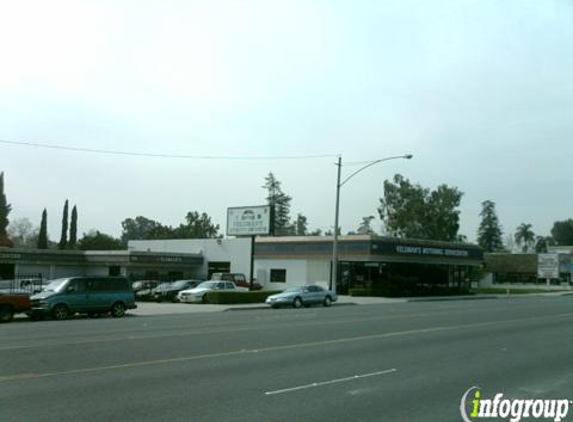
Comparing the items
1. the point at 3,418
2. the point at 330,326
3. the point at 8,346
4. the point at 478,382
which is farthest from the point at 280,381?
the point at 330,326

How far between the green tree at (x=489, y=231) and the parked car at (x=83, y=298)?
142m

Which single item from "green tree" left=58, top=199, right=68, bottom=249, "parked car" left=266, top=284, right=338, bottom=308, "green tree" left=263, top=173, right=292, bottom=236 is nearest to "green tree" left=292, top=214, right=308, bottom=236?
"green tree" left=263, top=173, right=292, bottom=236

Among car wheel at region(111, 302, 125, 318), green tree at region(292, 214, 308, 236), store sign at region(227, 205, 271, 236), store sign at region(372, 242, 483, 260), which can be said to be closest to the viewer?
car wheel at region(111, 302, 125, 318)

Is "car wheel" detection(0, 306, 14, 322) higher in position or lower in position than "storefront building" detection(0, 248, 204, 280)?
lower

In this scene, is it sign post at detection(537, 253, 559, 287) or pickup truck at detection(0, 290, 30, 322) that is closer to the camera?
pickup truck at detection(0, 290, 30, 322)

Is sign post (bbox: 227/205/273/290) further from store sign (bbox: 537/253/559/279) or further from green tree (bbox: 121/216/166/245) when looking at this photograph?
green tree (bbox: 121/216/166/245)

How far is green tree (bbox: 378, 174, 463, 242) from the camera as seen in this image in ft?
288

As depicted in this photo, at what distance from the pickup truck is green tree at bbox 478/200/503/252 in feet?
478

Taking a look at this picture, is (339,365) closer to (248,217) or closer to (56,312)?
(56,312)

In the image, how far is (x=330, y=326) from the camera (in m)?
21.6

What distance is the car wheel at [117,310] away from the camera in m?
28.7

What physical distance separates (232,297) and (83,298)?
13.1 m

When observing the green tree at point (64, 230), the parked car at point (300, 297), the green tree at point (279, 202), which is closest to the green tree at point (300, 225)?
the green tree at point (279, 202)

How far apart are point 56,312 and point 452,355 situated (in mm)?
17982
